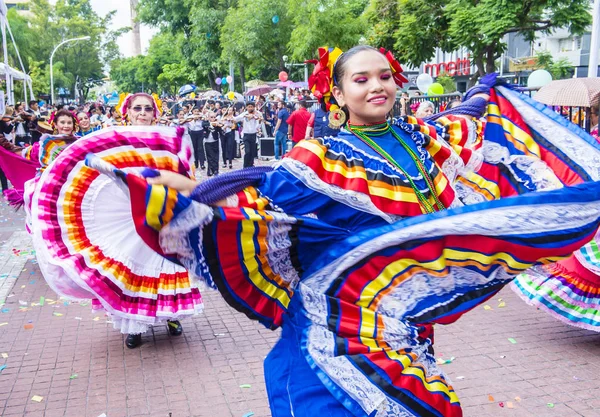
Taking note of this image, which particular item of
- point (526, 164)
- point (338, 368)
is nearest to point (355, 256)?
point (338, 368)

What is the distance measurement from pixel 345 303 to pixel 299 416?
0.43 metres

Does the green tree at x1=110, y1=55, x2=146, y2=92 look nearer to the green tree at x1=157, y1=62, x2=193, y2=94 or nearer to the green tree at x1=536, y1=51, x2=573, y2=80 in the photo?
the green tree at x1=157, y1=62, x2=193, y2=94

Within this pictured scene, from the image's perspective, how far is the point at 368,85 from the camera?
269 cm

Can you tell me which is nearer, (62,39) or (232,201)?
(232,201)

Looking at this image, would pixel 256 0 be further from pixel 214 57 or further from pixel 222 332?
pixel 222 332

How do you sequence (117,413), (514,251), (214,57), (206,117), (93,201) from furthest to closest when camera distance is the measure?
(214,57)
(206,117)
(93,201)
(117,413)
(514,251)

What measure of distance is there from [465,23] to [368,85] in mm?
16614

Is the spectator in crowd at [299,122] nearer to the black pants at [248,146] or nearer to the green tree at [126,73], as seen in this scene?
the black pants at [248,146]

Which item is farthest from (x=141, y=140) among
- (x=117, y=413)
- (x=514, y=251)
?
(x=514, y=251)

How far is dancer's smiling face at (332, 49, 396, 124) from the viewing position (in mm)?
2701

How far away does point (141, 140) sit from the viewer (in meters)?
4.21

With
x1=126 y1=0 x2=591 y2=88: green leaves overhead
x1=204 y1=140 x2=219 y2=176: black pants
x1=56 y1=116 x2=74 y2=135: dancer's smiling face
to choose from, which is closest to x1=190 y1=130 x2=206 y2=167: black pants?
x1=204 y1=140 x2=219 y2=176: black pants

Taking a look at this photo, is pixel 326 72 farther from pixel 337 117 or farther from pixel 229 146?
pixel 229 146

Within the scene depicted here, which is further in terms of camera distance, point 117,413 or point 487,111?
point 117,413
